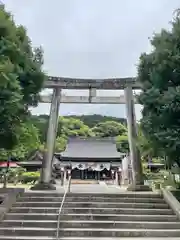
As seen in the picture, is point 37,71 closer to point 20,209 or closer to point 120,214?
point 20,209

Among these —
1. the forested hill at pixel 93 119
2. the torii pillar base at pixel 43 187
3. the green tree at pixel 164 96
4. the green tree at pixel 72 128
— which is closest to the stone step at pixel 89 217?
the green tree at pixel 164 96

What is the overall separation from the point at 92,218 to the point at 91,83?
8.08m

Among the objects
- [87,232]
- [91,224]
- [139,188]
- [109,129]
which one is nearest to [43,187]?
[139,188]

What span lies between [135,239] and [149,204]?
224 cm

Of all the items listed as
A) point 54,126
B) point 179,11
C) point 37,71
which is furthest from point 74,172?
point 179,11

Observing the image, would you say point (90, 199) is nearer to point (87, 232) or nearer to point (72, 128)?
point (87, 232)

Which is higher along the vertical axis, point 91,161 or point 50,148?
point 91,161

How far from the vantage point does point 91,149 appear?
119 feet

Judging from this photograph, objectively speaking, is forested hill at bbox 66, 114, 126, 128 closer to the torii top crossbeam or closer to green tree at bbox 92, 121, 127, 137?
green tree at bbox 92, 121, 127, 137

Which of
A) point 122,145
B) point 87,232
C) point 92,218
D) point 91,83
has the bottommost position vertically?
point 87,232

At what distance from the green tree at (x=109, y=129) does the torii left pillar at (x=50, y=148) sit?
141 feet

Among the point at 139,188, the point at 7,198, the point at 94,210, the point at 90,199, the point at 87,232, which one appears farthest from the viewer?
the point at 139,188

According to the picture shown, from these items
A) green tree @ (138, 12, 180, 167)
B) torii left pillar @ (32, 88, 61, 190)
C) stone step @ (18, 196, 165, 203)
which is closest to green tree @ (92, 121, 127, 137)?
torii left pillar @ (32, 88, 61, 190)

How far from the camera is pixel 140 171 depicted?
42.4ft
